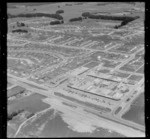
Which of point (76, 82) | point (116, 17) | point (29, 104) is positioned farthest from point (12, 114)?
point (116, 17)

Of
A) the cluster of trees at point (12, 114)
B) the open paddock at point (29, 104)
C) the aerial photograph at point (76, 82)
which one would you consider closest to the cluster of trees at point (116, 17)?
the aerial photograph at point (76, 82)

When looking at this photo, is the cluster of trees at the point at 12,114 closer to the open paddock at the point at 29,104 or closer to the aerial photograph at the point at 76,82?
the aerial photograph at the point at 76,82

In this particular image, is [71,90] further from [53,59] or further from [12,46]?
[12,46]

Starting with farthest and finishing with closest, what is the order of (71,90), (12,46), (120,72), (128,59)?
(12,46) < (128,59) < (120,72) < (71,90)

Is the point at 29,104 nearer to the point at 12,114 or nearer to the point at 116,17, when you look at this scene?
the point at 12,114

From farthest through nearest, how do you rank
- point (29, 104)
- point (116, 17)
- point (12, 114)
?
point (116, 17)
point (29, 104)
point (12, 114)

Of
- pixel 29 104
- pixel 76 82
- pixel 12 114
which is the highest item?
pixel 76 82

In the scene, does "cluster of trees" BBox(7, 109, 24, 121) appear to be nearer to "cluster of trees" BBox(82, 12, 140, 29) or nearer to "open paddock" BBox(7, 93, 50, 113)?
"open paddock" BBox(7, 93, 50, 113)

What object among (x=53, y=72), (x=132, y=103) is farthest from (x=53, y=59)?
(x=132, y=103)

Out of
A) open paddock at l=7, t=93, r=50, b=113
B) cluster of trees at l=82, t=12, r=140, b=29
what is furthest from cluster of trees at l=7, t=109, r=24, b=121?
cluster of trees at l=82, t=12, r=140, b=29
